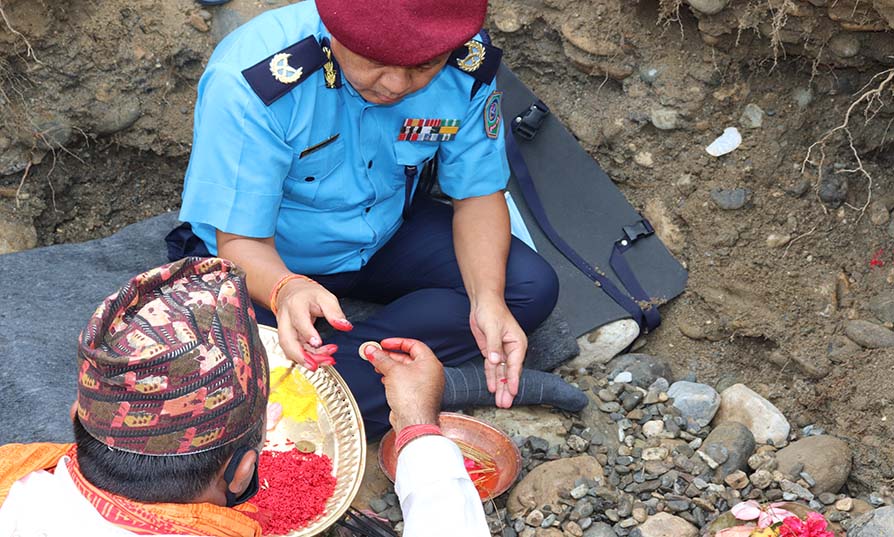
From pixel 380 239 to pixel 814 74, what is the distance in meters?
1.62

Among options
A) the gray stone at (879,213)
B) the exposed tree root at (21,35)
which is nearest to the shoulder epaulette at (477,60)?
the gray stone at (879,213)

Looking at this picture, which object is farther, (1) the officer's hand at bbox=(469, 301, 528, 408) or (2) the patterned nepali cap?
(1) the officer's hand at bbox=(469, 301, 528, 408)

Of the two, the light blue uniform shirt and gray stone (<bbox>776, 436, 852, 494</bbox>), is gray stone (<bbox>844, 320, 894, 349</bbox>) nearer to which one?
gray stone (<bbox>776, 436, 852, 494</bbox>)

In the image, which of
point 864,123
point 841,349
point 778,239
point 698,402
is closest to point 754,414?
point 698,402

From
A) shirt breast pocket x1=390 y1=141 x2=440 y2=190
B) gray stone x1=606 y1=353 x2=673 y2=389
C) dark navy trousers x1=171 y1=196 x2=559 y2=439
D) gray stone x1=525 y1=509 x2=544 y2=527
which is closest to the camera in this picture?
gray stone x1=525 y1=509 x2=544 y2=527

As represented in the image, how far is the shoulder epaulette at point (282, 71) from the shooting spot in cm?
243

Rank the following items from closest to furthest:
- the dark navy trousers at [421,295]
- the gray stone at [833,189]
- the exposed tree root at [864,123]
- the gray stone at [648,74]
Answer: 1. the dark navy trousers at [421,295]
2. the exposed tree root at [864,123]
3. the gray stone at [833,189]
4. the gray stone at [648,74]

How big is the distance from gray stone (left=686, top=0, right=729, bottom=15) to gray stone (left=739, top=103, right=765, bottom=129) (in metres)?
0.39

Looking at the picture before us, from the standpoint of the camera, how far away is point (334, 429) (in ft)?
8.23

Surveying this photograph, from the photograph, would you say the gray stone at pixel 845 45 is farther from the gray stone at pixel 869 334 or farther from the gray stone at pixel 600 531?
the gray stone at pixel 600 531

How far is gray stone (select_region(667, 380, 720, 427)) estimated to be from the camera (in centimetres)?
301

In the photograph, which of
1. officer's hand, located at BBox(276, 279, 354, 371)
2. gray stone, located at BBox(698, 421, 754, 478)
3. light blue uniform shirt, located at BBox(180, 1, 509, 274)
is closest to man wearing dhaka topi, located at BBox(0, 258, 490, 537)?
officer's hand, located at BBox(276, 279, 354, 371)

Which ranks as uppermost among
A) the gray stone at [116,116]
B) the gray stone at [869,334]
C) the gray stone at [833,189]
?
the gray stone at [116,116]

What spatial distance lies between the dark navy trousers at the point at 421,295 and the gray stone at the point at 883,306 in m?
1.06
